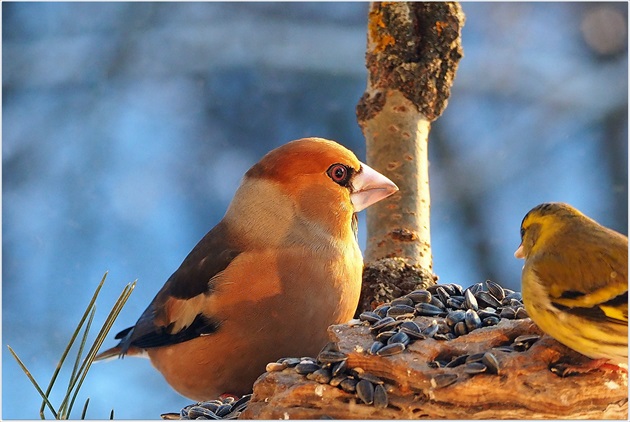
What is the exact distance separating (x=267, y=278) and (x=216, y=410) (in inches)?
13.1

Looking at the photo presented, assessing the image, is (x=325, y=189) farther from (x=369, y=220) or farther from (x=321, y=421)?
(x=321, y=421)

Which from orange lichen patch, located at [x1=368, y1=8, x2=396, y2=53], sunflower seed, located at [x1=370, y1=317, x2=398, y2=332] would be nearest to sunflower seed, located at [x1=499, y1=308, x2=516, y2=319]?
sunflower seed, located at [x1=370, y1=317, x2=398, y2=332]

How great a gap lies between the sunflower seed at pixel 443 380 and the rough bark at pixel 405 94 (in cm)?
79

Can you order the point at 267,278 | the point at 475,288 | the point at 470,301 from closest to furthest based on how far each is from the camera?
1. the point at 470,301
2. the point at 475,288
3. the point at 267,278

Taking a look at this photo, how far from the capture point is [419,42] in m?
2.22

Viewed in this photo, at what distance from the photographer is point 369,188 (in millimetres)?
1980

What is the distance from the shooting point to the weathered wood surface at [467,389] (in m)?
1.32

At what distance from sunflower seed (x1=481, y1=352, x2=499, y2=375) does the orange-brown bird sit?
548 millimetres

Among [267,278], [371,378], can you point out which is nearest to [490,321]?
[371,378]

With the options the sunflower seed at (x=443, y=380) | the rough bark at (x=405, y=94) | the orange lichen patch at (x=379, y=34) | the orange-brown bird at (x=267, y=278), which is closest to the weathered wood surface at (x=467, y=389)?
the sunflower seed at (x=443, y=380)

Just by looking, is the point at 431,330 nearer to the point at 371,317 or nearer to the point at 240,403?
the point at 371,317

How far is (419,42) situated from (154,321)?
40.5 inches

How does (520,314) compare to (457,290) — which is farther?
(457,290)

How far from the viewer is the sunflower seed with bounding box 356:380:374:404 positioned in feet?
4.53
